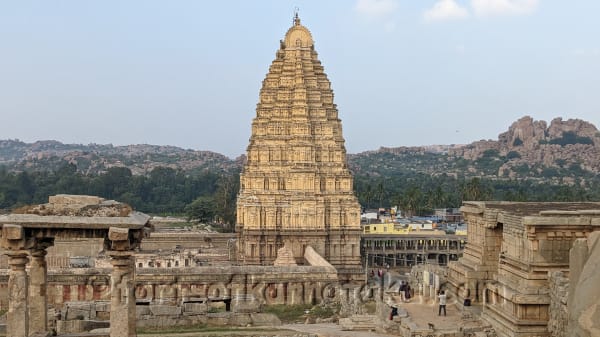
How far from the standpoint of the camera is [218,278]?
36500 mm

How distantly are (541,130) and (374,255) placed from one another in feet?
437

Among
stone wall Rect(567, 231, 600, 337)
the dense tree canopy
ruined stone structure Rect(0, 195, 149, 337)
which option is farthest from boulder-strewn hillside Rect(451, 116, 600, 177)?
stone wall Rect(567, 231, 600, 337)

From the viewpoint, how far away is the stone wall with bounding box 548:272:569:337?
1454cm

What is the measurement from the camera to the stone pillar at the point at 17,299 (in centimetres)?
1541

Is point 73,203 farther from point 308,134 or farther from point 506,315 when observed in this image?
point 308,134

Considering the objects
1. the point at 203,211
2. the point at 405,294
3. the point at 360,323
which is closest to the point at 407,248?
the point at 203,211

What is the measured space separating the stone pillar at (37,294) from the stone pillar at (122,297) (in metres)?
1.88

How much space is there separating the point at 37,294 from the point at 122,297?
2351mm

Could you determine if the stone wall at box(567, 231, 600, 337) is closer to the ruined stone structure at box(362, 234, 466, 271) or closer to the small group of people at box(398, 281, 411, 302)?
the small group of people at box(398, 281, 411, 302)

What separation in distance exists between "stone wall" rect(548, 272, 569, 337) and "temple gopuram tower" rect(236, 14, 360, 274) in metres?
29.0

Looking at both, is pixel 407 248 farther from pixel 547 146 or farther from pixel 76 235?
pixel 547 146

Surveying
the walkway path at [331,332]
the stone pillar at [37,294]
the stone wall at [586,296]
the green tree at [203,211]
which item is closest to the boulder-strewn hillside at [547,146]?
the green tree at [203,211]

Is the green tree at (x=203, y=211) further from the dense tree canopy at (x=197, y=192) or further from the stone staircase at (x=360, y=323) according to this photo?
the stone staircase at (x=360, y=323)

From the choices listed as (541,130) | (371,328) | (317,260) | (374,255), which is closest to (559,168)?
(541,130)
